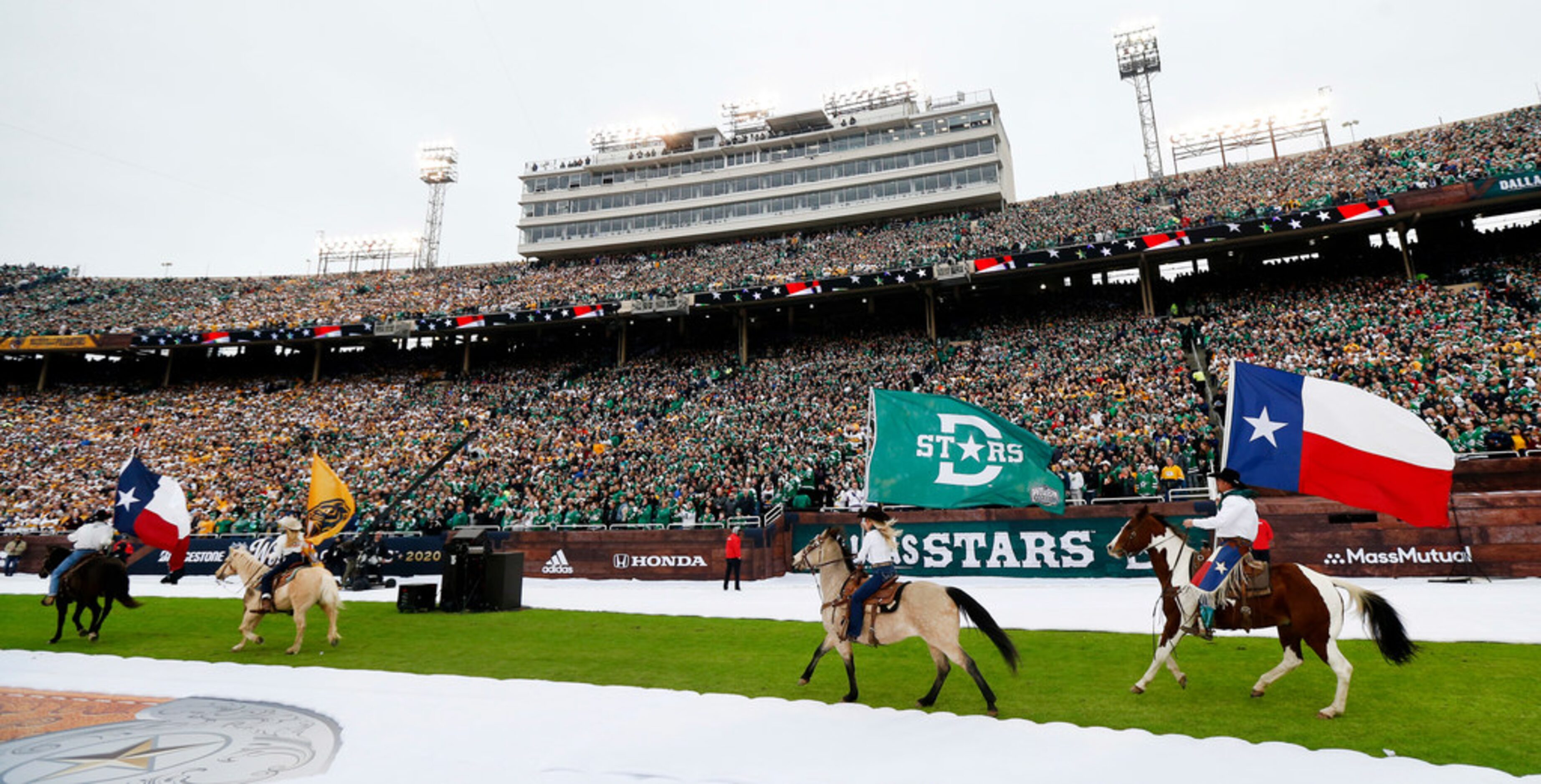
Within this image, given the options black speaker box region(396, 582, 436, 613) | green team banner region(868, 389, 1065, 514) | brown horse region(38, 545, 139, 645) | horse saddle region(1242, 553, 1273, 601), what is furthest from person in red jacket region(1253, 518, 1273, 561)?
brown horse region(38, 545, 139, 645)

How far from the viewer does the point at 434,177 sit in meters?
62.5

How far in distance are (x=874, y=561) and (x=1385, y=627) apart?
4451 millimetres

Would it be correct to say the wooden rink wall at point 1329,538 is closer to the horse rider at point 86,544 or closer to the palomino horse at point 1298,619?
the palomino horse at point 1298,619

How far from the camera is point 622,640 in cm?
1075

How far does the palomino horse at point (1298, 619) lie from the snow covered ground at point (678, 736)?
1.66 metres

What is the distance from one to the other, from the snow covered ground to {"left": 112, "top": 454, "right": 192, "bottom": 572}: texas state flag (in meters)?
3.23

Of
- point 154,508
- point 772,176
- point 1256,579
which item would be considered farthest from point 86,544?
point 772,176

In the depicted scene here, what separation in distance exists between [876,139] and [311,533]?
153 ft

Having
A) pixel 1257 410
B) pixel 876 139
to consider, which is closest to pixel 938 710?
pixel 1257 410

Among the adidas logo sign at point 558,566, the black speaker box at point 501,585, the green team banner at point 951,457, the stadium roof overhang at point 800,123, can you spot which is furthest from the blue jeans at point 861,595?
the stadium roof overhang at point 800,123

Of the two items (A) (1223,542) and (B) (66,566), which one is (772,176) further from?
(A) (1223,542)

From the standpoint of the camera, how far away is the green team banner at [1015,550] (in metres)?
16.8

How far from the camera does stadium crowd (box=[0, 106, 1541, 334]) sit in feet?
103

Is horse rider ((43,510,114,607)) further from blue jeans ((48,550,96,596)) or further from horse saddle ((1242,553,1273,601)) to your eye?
horse saddle ((1242,553,1273,601))
